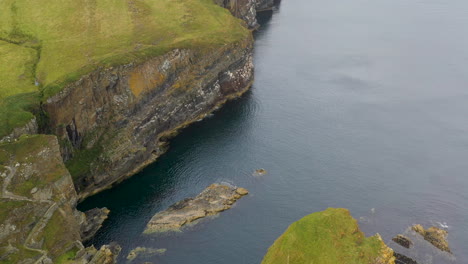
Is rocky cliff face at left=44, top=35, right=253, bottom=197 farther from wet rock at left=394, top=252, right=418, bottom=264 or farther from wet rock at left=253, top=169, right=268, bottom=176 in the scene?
wet rock at left=394, top=252, right=418, bottom=264

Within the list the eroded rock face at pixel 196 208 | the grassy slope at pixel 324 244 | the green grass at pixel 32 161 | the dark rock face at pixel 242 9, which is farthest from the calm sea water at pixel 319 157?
the dark rock face at pixel 242 9

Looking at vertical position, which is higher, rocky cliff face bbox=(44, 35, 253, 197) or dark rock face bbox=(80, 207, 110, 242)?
rocky cliff face bbox=(44, 35, 253, 197)

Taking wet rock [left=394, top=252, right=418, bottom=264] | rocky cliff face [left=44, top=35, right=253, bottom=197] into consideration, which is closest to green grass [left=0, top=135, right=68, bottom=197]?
rocky cliff face [left=44, top=35, right=253, bottom=197]

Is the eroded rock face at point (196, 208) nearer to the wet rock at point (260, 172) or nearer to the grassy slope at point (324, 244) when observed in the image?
the wet rock at point (260, 172)

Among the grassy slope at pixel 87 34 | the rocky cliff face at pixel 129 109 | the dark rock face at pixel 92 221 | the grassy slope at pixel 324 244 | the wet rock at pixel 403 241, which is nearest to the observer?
the grassy slope at pixel 324 244

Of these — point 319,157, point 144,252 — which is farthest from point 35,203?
point 319,157

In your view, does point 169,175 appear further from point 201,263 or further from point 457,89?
point 457,89

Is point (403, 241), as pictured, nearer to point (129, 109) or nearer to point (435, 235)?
point (435, 235)

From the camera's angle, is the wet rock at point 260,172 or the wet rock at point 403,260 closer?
the wet rock at point 403,260

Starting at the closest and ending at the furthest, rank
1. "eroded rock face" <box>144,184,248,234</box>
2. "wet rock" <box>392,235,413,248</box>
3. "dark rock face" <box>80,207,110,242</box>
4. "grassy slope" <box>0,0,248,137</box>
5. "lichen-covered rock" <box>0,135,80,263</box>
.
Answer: "lichen-covered rock" <box>0,135,80,263</box> → "wet rock" <box>392,235,413,248</box> → "dark rock face" <box>80,207,110,242</box> → "eroded rock face" <box>144,184,248,234</box> → "grassy slope" <box>0,0,248,137</box>
